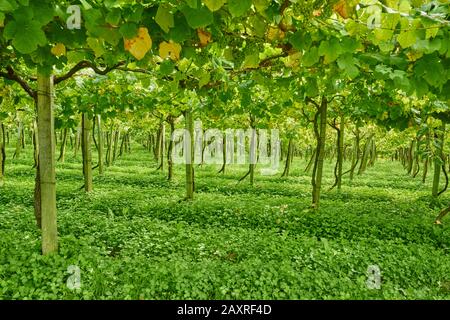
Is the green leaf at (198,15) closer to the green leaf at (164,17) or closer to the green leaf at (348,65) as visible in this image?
the green leaf at (164,17)

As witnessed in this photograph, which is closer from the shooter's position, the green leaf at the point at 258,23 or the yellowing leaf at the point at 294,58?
the green leaf at the point at 258,23

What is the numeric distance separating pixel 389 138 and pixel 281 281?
20767mm

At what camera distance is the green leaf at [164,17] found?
2.46 meters

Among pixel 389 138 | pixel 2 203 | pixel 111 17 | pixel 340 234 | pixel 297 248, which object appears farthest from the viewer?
pixel 389 138

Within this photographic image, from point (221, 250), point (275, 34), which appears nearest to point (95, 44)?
point (275, 34)

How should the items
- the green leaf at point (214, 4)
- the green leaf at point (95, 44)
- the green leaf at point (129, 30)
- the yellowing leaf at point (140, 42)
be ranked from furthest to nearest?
the green leaf at point (95, 44) → the yellowing leaf at point (140, 42) → the green leaf at point (129, 30) → the green leaf at point (214, 4)

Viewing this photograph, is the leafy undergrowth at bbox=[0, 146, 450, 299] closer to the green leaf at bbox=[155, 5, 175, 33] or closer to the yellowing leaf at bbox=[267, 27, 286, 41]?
the yellowing leaf at bbox=[267, 27, 286, 41]

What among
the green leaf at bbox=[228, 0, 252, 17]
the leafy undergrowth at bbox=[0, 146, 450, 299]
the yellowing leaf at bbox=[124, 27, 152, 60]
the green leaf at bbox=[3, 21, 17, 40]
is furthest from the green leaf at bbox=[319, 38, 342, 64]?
the leafy undergrowth at bbox=[0, 146, 450, 299]

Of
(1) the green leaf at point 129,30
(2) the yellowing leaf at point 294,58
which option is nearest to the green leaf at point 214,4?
(1) the green leaf at point 129,30

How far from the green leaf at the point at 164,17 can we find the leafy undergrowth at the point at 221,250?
3818mm

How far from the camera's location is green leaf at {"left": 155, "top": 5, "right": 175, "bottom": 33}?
96.8 inches

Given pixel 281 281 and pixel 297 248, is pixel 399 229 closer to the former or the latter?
pixel 297 248
